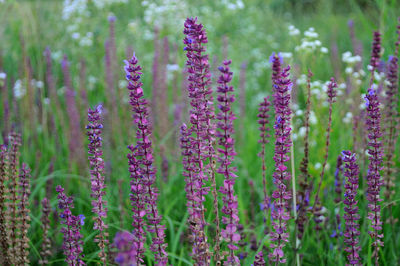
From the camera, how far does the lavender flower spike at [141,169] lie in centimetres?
157

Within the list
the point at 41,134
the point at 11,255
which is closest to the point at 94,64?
the point at 41,134

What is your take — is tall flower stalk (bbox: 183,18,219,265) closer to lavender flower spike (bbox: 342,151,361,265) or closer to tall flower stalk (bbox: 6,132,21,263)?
lavender flower spike (bbox: 342,151,361,265)

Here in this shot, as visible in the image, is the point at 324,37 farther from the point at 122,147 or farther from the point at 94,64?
the point at 122,147

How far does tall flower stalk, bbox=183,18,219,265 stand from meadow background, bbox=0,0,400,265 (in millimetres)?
475

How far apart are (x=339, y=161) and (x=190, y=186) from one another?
3.53 ft

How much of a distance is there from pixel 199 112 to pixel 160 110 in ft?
8.44

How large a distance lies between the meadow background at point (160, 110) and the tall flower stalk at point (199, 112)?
475mm

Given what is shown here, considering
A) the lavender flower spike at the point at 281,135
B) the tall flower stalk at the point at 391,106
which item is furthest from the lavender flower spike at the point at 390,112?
the lavender flower spike at the point at 281,135

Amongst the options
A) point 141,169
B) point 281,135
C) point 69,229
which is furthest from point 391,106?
point 69,229

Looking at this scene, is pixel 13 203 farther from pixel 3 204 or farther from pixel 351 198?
pixel 351 198

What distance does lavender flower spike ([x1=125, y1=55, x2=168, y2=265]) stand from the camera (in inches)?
61.6

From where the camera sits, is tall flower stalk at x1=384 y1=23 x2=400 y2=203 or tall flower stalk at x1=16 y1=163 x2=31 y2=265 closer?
tall flower stalk at x1=16 y1=163 x2=31 y2=265

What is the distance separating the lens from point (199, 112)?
160 cm

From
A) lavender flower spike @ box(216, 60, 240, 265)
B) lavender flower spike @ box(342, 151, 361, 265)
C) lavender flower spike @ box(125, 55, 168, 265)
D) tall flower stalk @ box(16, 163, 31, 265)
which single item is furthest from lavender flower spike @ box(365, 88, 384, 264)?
tall flower stalk @ box(16, 163, 31, 265)
